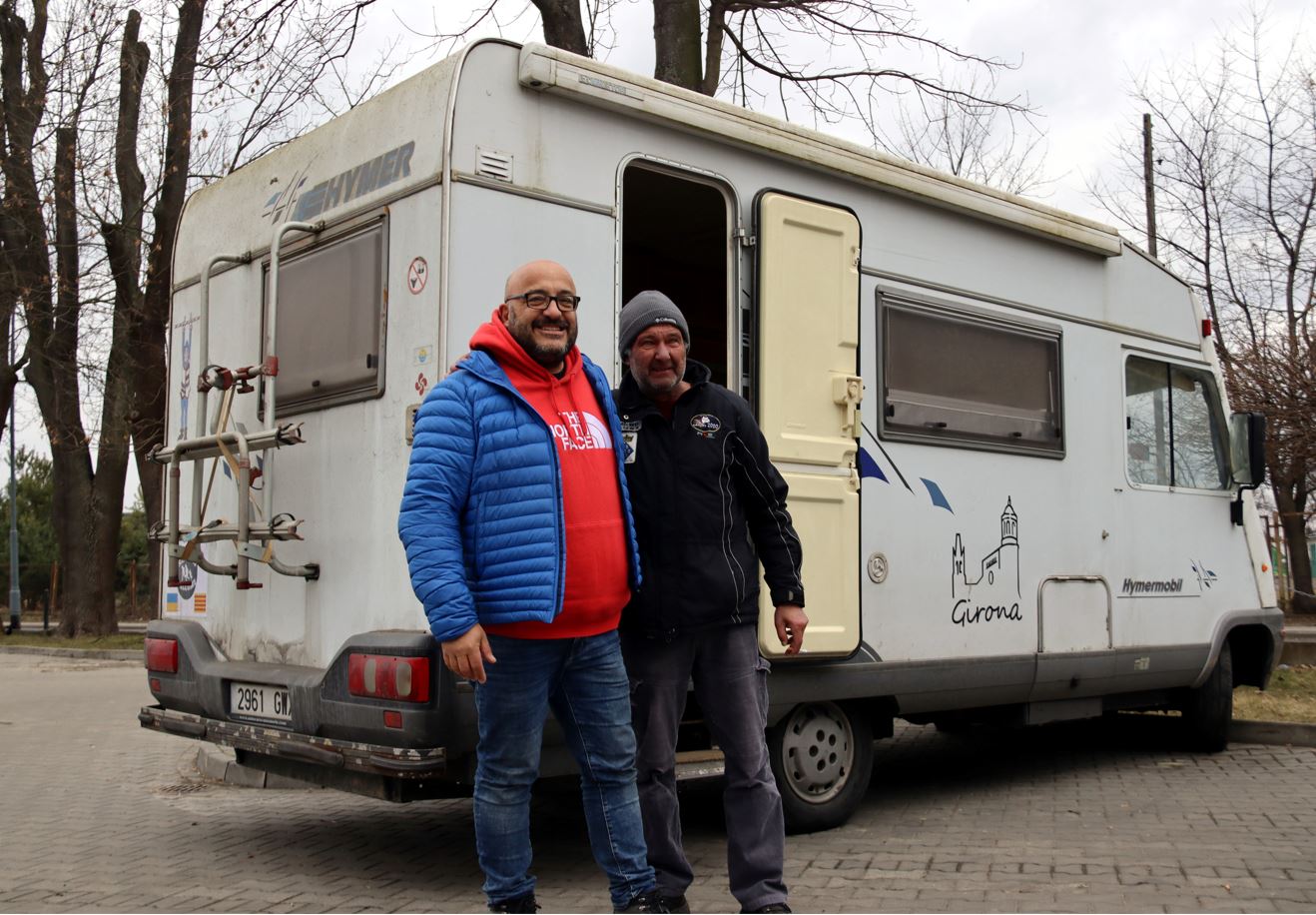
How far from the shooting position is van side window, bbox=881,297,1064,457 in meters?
6.02

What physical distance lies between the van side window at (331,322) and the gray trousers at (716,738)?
1.56 metres

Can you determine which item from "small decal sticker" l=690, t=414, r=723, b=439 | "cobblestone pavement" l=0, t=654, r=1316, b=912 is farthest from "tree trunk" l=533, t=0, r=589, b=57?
"small decal sticker" l=690, t=414, r=723, b=439

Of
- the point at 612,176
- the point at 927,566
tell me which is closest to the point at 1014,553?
the point at 927,566

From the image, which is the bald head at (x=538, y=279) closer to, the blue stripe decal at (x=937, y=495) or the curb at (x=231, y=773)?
the blue stripe decal at (x=937, y=495)

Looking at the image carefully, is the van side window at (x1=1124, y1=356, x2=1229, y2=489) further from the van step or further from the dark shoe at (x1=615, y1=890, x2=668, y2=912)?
the dark shoe at (x1=615, y1=890, x2=668, y2=912)

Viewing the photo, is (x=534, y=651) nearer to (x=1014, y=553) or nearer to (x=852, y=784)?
(x=852, y=784)

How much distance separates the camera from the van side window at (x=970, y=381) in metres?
6.02

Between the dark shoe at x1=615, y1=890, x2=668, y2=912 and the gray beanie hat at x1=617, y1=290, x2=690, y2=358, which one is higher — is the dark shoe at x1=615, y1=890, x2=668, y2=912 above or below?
below

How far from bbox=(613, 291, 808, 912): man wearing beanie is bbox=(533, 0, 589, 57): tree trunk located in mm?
7395

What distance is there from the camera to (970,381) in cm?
634

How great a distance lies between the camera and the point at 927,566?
5988 mm

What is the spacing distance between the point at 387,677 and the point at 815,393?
2137 mm

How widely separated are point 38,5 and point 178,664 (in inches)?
654

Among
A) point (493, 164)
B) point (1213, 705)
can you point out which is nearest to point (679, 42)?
point (1213, 705)
